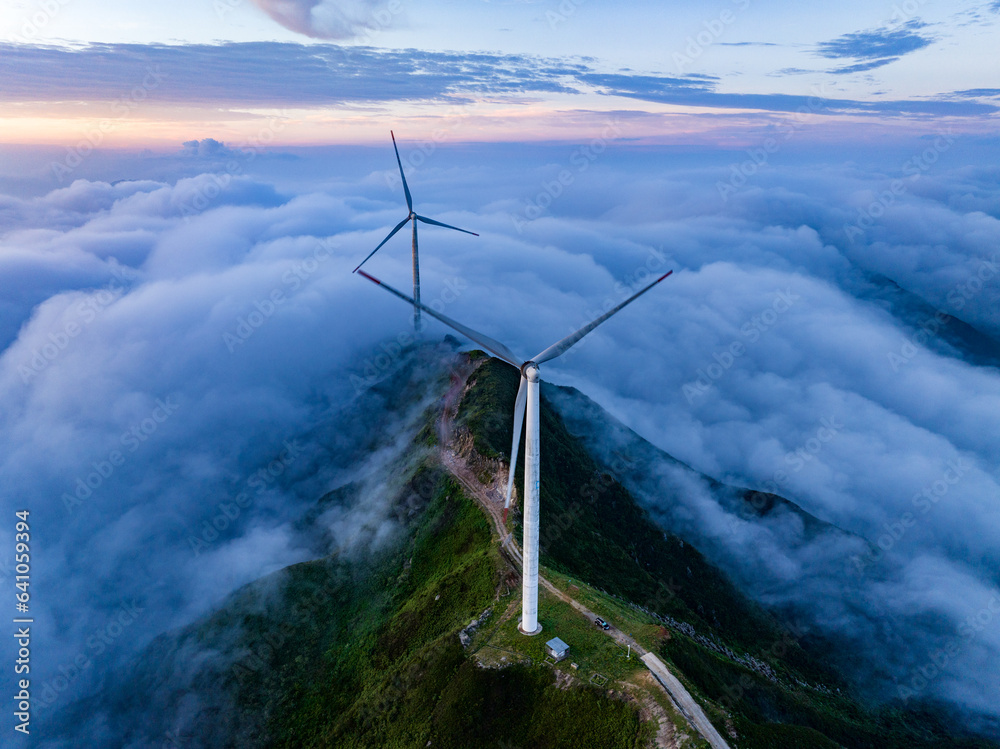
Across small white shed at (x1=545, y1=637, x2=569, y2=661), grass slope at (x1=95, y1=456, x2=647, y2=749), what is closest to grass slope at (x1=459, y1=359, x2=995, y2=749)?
small white shed at (x1=545, y1=637, x2=569, y2=661)

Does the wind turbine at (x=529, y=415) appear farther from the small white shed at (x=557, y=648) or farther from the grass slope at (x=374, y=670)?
the grass slope at (x=374, y=670)

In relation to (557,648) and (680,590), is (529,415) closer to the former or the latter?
(557,648)

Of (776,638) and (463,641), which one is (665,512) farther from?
(463,641)

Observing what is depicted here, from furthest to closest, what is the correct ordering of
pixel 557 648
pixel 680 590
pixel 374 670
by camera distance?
pixel 680 590
pixel 374 670
pixel 557 648

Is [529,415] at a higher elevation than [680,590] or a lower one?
higher

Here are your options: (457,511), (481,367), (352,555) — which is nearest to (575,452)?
(481,367)

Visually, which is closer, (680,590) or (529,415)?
(529,415)

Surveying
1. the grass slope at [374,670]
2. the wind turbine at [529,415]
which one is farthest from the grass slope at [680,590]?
the wind turbine at [529,415]

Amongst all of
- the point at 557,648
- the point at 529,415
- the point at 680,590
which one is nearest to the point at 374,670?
the point at 557,648
